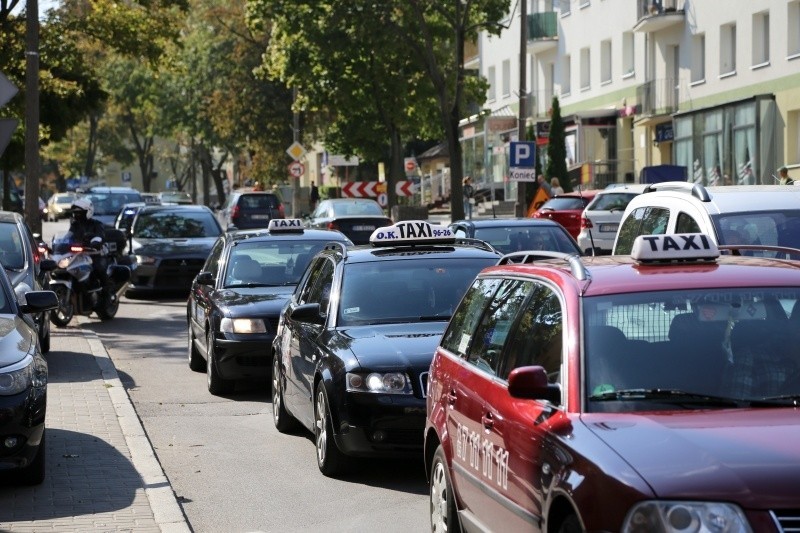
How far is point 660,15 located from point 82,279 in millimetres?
29002

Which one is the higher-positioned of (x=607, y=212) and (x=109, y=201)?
(x=109, y=201)

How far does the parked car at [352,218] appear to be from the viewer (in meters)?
31.3

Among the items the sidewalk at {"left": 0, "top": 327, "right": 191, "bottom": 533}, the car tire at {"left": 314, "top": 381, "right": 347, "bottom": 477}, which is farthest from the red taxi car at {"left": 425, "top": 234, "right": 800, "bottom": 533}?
the car tire at {"left": 314, "top": 381, "right": 347, "bottom": 477}

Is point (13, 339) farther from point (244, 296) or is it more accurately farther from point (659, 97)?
point (659, 97)

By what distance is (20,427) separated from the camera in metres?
8.63

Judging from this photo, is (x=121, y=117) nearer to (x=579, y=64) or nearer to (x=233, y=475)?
(x=579, y=64)

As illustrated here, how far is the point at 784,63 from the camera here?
38.8 m

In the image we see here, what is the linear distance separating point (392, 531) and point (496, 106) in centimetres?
5985

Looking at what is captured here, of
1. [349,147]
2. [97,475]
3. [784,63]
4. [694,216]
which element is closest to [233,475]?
[97,475]

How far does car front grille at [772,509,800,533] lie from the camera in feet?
14.6

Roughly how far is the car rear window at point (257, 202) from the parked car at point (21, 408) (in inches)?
1242

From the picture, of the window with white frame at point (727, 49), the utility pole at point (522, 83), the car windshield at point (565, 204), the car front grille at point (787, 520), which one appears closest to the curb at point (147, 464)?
the car front grille at point (787, 520)

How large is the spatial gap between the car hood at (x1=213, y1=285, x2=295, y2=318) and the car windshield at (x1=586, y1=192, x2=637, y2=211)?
19.6 metres

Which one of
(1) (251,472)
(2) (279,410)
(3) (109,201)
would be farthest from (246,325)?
(3) (109,201)
